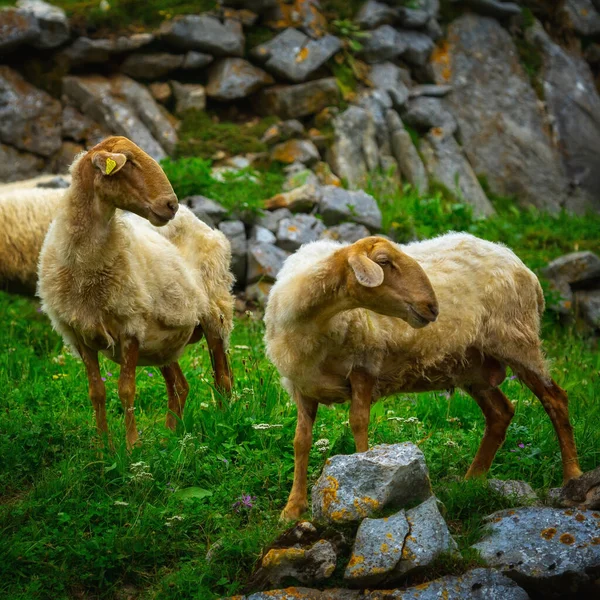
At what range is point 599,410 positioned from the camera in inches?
277

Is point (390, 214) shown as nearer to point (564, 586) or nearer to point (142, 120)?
point (142, 120)

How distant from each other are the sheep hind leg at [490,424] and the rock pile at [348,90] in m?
5.27

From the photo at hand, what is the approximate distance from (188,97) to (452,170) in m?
4.40

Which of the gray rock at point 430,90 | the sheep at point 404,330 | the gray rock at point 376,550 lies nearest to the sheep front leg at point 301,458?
the sheep at point 404,330

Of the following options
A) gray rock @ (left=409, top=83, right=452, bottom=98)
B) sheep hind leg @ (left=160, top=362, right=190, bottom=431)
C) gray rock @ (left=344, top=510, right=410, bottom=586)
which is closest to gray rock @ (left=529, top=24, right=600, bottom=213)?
gray rock @ (left=409, top=83, right=452, bottom=98)

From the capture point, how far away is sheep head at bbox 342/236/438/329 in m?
5.04

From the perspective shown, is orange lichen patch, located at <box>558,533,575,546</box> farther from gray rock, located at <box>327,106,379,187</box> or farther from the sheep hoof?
gray rock, located at <box>327,106,379,187</box>

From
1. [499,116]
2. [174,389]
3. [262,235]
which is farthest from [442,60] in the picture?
[174,389]

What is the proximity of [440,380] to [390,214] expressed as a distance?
20.1 feet

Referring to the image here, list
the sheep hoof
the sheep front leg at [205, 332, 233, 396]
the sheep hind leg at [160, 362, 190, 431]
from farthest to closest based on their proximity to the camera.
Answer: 1. the sheep front leg at [205, 332, 233, 396]
2. the sheep hind leg at [160, 362, 190, 431]
3. the sheep hoof

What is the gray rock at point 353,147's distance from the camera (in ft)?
42.6

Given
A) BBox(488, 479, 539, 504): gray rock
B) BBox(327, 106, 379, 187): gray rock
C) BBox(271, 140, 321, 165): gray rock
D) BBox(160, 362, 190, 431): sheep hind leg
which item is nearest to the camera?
BBox(488, 479, 539, 504): gray rock

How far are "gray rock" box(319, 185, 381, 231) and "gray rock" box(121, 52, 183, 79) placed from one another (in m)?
3.18

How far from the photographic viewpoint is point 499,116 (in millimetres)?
15156
